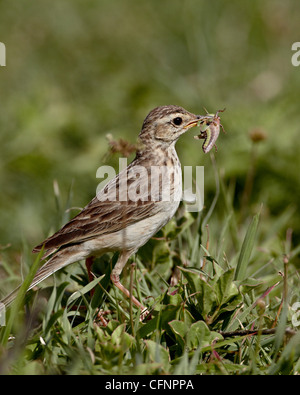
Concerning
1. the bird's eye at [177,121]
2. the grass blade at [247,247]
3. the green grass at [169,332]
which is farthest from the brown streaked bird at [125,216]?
the grass blade at [247,247]

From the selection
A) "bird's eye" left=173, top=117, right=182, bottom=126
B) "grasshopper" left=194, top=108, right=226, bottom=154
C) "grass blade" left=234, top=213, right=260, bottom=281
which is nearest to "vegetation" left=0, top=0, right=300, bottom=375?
"grass blade" left=234, top=213, right=260, bottom=281

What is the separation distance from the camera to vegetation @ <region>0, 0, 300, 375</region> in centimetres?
383

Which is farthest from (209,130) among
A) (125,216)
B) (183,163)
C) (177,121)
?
(183,163)

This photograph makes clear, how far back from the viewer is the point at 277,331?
3.63m

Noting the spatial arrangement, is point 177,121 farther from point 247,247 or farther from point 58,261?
point 58,261

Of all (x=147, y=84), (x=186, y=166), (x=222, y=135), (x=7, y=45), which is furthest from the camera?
(x=7, y=45)

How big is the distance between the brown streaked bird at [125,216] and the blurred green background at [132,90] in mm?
506

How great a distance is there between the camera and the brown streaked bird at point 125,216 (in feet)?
15.1

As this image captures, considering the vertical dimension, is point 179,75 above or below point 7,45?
below

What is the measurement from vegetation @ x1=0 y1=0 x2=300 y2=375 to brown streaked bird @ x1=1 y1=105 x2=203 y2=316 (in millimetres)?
172

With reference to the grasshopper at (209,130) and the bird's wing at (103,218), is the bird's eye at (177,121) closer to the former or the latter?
the grasshopper at (209,130)

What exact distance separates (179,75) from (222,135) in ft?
6.20

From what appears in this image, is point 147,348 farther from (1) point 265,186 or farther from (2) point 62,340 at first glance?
(1) point 265,186

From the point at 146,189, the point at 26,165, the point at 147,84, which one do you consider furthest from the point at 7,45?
the point at 146,189
